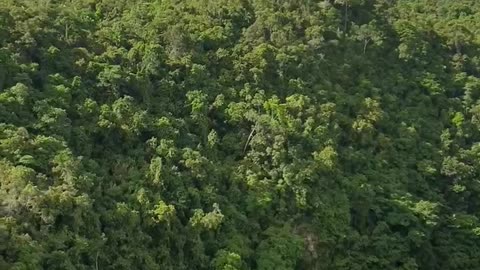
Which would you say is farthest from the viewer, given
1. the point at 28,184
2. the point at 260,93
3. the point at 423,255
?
the point at 260,93

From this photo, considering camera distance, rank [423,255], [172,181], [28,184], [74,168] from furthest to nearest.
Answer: [423,255]
[172,181]
[74,168]
[28,184]

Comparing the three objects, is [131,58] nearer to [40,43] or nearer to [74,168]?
[40,43]

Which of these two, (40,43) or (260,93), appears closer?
(40,43)

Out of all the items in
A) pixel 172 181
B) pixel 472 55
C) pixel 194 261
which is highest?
pixel 472 55

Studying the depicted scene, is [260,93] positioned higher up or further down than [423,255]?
higher up

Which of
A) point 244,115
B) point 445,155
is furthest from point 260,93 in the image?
point 445,155

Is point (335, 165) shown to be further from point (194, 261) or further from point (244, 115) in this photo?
point (194, 261)
